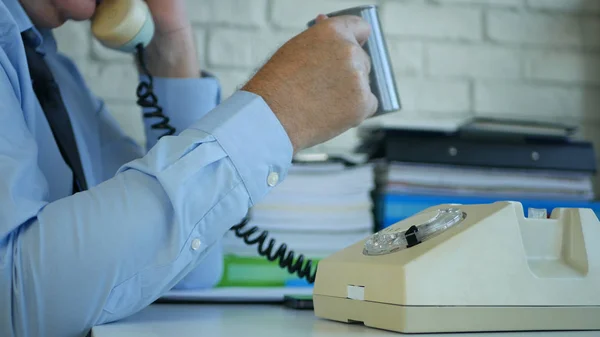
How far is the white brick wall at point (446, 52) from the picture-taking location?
5.05 ft

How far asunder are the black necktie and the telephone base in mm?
564

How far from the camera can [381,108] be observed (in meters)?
1.01

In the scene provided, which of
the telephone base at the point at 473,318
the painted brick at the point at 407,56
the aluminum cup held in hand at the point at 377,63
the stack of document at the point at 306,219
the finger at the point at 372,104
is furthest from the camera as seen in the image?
the painted brick at the point at 407,56

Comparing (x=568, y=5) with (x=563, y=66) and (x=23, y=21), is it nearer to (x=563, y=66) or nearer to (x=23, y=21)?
(x=563, y=66)

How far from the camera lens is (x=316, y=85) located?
875 millimetres

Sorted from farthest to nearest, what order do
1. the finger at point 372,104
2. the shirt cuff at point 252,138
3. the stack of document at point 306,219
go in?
the stack of document at point 306,219 < the finger at point 372,104 < the shirt cuff at point 252,138

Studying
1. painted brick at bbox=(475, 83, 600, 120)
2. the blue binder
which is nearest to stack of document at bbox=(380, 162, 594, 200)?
the blue binder

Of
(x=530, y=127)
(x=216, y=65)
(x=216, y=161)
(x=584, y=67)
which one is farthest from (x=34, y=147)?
(x=584, y=67)

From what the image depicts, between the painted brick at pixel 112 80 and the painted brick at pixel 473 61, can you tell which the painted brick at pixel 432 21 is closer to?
the painted brick at pixel 473 61

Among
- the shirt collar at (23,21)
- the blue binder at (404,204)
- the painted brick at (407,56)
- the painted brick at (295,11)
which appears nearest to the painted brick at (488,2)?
the painted brick at (407,56)

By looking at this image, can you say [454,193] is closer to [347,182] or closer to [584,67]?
[347,182]

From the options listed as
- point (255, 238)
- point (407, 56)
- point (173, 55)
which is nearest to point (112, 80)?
point (173, 55)

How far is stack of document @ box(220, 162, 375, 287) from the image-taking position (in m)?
1.30

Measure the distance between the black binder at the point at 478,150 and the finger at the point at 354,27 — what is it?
38 cm
